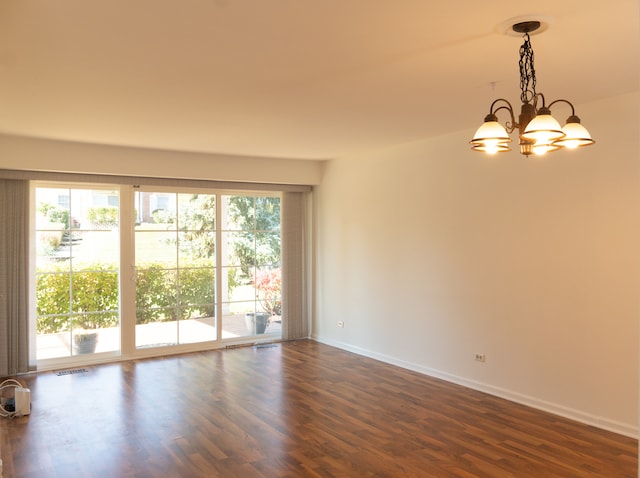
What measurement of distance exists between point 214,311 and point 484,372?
366 cm

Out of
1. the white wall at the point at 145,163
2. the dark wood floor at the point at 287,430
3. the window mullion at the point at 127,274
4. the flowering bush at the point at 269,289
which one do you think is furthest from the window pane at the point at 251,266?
the dark wood floor at the point at 287,430

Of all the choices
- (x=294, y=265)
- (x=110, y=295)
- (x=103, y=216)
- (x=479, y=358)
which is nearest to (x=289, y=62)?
(x=479, y=358)

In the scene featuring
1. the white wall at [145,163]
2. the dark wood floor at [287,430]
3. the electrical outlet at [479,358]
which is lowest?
the dark wood floor at [287,430]

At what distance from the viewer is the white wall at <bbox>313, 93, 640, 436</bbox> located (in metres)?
4.15

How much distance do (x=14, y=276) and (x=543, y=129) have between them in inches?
220

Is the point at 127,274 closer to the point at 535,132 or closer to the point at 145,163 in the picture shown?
the point at 145,163

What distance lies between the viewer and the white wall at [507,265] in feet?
13.6

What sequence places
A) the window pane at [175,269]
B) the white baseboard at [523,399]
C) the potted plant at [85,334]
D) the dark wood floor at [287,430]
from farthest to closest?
the window pane at [175,269] < the potted plant at [85,334] < the white baseboard at [523,399] < the dark wood floor at [287,430]

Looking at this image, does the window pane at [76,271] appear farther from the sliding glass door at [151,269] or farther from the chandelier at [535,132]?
the chandelier at [535,132]

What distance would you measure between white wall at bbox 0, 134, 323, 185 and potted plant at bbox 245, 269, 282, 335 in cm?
137

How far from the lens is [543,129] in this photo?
2314mm

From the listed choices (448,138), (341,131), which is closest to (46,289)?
(341,131)

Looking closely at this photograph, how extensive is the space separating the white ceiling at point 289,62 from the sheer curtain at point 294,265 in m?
2.62

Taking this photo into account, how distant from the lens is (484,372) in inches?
206
